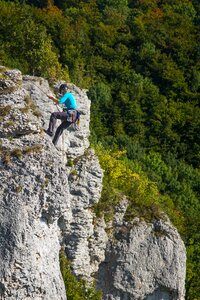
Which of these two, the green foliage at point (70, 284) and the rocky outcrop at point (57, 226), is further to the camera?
the green foliage at point (70, 284)

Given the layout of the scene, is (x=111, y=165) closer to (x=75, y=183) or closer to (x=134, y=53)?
(x=75, y=183)

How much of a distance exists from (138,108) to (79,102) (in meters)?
47.3

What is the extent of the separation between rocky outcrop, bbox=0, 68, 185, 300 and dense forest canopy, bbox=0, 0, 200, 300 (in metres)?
6.55

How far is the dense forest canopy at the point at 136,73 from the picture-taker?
56875 mm

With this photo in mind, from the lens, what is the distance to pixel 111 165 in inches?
2029

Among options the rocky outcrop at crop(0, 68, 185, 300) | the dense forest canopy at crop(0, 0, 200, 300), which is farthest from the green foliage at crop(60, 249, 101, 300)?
the dense forest canopy at crop(0, 0, 200, 300)

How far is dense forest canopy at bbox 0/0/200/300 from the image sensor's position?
56.9 m

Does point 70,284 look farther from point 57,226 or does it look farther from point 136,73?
point 136,73

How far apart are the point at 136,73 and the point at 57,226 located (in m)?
65.2

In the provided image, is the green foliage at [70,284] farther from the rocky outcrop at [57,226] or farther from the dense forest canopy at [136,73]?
the dense forest canopy at [136,73]

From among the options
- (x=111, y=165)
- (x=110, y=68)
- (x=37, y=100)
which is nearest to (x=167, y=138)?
(x=110, y=68)

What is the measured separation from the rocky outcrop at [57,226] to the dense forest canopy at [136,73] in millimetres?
6547

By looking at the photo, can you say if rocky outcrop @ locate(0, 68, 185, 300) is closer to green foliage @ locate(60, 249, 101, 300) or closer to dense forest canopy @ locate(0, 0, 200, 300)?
green foliage @ locate(60, 249, 101, 300)

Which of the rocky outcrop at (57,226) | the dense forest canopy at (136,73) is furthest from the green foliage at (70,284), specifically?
the dense forest canopy at (136,73)
